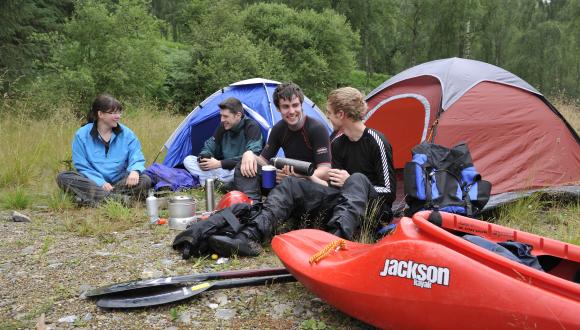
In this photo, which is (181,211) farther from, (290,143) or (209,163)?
(209,163)

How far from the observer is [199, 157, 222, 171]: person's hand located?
5348 mm

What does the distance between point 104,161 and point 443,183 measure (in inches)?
133

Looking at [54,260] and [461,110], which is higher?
[461,110]

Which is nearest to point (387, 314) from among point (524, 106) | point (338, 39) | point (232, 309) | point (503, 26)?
point (232, 309)

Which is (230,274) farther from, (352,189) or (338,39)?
(338,39)

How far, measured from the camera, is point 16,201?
4.85 metres

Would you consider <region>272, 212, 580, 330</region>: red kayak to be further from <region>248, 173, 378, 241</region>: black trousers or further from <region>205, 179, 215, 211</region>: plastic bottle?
<region>205, 179, 215, 211</region>: plastic bottle

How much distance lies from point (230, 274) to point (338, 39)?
19427 millimetres

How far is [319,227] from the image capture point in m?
3.64

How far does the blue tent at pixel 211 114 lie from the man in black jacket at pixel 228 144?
2.27 ft

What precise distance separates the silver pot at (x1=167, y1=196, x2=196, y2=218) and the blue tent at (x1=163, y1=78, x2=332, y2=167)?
7.92 feet

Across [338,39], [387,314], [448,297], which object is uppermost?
[338,39]

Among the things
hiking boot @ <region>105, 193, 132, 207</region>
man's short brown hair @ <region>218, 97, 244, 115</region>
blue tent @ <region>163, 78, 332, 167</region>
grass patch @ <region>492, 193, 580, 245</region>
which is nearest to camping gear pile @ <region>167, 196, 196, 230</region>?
hiking boot @ <region>105, 193, 132, 207</region>

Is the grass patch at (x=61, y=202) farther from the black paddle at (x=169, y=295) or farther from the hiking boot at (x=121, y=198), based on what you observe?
the black paddle at (x=169, y=295)
